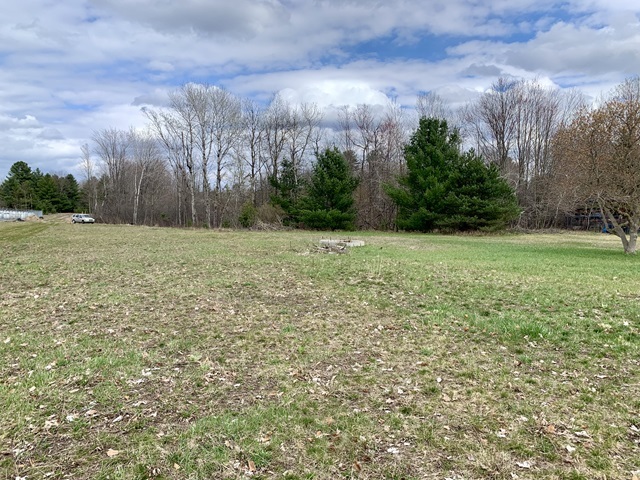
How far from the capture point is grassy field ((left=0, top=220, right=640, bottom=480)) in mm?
2908

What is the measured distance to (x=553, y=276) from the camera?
409 inches

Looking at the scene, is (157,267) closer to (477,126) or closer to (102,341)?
(102,341)

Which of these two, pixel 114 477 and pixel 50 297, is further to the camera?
pixel 50 297

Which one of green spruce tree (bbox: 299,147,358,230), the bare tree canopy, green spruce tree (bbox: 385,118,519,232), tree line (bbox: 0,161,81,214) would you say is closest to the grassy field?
the bare tree canopy

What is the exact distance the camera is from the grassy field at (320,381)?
9.54ft

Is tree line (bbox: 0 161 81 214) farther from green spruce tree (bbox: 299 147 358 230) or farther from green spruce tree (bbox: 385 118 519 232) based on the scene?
green spruce tree (bbox: 385 118 519 232)

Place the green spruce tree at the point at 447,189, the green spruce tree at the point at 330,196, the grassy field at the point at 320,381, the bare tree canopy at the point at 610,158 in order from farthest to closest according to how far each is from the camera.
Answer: the green spruce tree at the point at 330,196 < the green spruce tree at the point at 447,189 < the bare tree canopy at the point at 610,158 < the grassy field at the point at 320,381

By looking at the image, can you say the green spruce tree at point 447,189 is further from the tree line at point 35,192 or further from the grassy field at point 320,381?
the tree line at point 35,192

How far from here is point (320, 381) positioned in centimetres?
429

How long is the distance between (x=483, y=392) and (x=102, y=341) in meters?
4.77

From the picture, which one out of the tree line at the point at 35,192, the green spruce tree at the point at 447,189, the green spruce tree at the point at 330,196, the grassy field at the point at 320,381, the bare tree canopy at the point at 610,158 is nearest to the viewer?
the grassy field at the point at 320,381

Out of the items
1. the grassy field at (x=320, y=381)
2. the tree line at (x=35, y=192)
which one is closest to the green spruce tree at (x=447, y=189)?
the grassy field at (x=320, y=381)

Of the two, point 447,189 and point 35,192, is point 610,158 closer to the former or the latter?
point 447,189

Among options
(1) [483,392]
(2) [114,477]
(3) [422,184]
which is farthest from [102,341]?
(3) [422,184]
